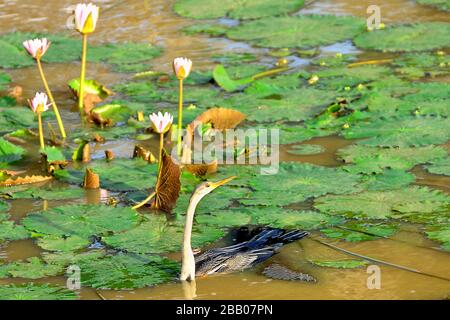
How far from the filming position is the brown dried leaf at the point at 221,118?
311 inches

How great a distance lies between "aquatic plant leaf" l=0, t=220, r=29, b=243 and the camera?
627cm

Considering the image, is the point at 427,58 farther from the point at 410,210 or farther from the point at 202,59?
the point at 410,210

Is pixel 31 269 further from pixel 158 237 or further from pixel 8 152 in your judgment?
pixel 8 152

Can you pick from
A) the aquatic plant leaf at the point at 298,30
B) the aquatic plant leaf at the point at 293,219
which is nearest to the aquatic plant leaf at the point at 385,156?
the aquatic plant leaf at the point at 293,219

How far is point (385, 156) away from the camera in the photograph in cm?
724

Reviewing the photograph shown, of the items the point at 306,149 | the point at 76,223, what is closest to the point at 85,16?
the point at 76,223

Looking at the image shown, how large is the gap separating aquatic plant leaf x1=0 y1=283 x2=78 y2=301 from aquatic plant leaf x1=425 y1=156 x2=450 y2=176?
278 centimetres

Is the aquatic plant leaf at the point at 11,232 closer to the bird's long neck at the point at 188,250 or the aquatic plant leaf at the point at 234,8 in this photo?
the bird's long neck at the point at 188,250

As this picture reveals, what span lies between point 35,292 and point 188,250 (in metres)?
0.88

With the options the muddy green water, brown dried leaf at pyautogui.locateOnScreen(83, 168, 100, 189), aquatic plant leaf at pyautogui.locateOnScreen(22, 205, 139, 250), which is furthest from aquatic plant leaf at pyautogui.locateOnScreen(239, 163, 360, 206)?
brown dried leaf at pyautogui.locateOnScreen(83, 168, 100, 189)

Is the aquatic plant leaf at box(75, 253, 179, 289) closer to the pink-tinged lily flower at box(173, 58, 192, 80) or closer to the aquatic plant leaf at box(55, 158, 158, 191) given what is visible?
the aquatic plant leaf at box(55, 158, 158, 191)

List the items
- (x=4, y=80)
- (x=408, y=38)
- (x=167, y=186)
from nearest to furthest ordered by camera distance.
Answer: (x=167, y=186), (x=4, y=80), (x=408, y=38)

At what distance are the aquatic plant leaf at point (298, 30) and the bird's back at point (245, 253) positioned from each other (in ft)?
14.4
